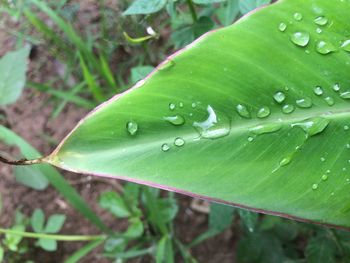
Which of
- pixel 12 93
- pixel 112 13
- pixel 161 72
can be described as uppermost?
pixel 161 72

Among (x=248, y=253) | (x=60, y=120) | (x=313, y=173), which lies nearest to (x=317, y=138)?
(x=313, y=173)

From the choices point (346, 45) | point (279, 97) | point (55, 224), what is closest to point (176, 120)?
point (279, 97)

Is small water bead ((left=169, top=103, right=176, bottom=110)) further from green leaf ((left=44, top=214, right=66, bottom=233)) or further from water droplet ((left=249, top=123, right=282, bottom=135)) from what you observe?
green leaf ((left=44, top=214, right=66, bottom=233))

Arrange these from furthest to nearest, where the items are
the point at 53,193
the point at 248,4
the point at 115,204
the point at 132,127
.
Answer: the point at 53,193 < the point at 115,204 < the point at 248,4 < the point at 132,127

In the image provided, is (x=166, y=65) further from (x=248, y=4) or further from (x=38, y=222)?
(x=38, y=222)

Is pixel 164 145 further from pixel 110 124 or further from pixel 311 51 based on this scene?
pixel 311 51

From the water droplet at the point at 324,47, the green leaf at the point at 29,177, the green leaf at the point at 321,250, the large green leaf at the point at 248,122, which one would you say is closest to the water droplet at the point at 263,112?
the large green leaf at the point at 248,122

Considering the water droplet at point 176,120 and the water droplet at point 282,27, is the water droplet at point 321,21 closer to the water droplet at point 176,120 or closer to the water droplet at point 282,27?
the water droplet at point 282,27
